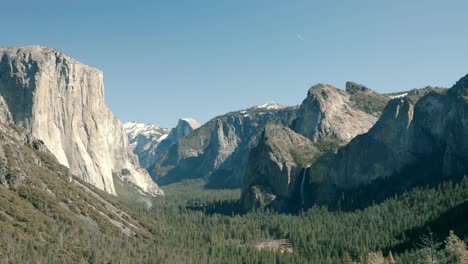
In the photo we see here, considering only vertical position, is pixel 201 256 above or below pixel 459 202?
below

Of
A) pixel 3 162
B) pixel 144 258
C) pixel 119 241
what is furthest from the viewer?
pixel 3 162

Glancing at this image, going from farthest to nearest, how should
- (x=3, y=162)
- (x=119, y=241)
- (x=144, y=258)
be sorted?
(x=3, y=162)
(x=119, y=241)
(x=144, y=258)

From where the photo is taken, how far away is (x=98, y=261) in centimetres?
14338

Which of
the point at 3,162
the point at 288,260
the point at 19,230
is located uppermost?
the point at 3,162

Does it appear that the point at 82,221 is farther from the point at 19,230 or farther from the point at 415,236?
the point at 415,236

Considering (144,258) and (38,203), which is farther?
(38,203)

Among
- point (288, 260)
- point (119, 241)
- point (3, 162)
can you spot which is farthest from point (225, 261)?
point (3, 162)

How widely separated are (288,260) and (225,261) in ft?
65.3

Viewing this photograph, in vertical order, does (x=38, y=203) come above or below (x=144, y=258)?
above

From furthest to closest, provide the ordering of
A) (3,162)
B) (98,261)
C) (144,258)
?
(3,162)
(144,258)
(98,261)

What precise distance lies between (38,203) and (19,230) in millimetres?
30832

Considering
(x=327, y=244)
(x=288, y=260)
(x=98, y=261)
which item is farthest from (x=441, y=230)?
(x=98, y=261)

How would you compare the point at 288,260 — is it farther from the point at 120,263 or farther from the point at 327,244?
the point at 120,263

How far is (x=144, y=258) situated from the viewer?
162 metres
